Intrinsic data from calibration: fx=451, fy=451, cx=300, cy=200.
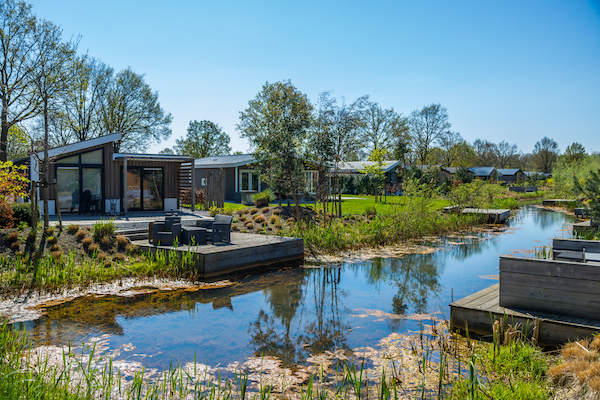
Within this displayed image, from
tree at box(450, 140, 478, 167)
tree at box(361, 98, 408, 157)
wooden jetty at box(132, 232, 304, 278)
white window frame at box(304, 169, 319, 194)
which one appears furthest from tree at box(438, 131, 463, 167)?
wooden jetty at box(132, 232, 304, 278)

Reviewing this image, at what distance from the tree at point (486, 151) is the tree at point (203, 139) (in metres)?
43.1

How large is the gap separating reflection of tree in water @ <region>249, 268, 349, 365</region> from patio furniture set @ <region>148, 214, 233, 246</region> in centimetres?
244

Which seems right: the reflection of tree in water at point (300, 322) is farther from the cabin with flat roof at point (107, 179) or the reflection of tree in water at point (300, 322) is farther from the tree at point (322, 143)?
the cabin with flat roof at point (107, 179)

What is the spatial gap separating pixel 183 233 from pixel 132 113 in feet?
78.4

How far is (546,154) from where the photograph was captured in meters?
71.5

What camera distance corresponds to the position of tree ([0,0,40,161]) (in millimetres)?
19781

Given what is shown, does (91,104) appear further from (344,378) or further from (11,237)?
(344,378)

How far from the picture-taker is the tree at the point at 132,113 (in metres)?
30.8

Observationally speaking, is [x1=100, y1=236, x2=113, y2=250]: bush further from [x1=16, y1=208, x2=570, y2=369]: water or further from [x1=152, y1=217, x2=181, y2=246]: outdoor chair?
[x1=16, y1=208, x2=570, y2=369]: water

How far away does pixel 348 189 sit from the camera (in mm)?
37875

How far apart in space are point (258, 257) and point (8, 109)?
640 inches

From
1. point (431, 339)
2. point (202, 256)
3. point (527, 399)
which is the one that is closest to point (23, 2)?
point (202, 256)

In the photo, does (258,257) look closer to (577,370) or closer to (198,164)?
(577,370)

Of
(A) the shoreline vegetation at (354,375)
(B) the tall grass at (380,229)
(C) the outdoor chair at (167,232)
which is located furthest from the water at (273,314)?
(C) the outdoor chair at (167,232)
